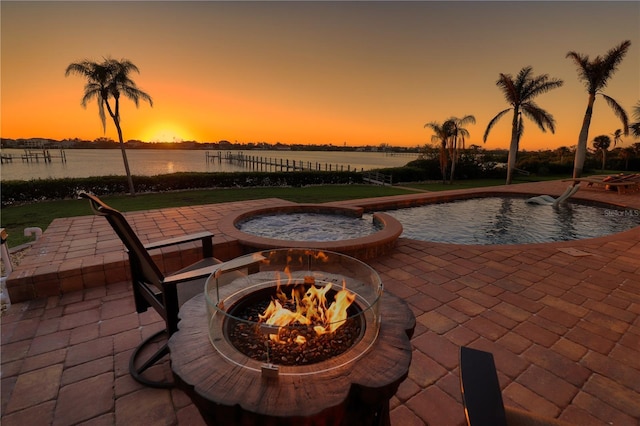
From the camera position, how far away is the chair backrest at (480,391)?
3.18 ft

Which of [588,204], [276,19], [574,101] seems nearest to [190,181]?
[276,19]

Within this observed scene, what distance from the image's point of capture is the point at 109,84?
1228 centimetres

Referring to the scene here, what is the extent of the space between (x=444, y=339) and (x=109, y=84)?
15654 mm

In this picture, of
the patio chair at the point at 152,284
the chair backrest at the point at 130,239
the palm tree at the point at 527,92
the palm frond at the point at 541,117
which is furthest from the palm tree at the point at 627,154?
the chair backrest at the point at 130,239

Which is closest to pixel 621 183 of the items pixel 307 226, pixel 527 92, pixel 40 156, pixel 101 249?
pixel 527 92

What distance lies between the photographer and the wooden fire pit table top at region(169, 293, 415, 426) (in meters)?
1.03

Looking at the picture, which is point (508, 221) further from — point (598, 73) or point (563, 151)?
point (563, 151)

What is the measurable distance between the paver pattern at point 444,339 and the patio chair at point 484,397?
2.13ft

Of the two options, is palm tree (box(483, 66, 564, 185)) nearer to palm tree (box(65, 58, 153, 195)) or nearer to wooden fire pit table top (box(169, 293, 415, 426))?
palm tree (box(65, 58, 153, 195))

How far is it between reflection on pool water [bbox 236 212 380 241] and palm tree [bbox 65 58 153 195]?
9.36m

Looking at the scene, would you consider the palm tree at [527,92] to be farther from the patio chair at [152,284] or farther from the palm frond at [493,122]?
the patio chair at [152,284]

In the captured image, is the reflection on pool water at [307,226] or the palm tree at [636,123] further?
the palm tree at [636,123]

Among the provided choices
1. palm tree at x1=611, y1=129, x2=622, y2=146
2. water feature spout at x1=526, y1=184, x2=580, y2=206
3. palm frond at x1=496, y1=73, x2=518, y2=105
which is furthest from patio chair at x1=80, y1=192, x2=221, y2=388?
palm tree at x1=611, y1=129, x2=622, y2=146

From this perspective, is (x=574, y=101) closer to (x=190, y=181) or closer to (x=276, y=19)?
(x=276, y=19)
